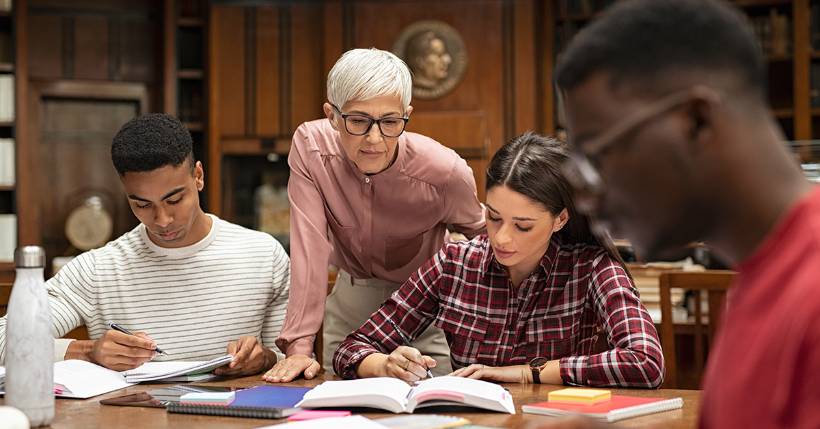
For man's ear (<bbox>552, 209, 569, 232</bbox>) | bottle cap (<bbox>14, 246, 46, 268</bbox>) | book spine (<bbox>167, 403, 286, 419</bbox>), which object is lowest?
book spine (<bbox>167, 403, 286, 419</bbox>)

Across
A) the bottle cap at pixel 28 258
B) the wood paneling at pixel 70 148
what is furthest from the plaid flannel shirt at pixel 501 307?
the wood paneling at pixel 70 148

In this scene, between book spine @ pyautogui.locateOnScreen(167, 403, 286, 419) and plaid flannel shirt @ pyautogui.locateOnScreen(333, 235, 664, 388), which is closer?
book spine @ pyautogui.locateOnScreen(167, 403, 286, 419)

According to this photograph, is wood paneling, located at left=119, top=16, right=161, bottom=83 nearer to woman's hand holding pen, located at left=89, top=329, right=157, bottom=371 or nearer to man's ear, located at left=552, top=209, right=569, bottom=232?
woman's hand holding pen, located at left=89, top=329, right=157, bottom=371

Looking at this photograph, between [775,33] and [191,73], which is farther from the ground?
[775,33]

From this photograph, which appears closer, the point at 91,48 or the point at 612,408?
the point at 612,408

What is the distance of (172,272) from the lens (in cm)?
247

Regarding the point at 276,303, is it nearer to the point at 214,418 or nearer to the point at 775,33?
the point at 214,418

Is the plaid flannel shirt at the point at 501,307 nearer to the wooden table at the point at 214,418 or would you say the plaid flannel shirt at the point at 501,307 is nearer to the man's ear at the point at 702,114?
the wooden table at the point at 214,418

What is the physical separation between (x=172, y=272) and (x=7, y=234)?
14.6 feet

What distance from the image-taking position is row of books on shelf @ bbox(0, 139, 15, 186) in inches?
251

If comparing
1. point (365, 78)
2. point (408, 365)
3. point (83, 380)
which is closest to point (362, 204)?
point (365, 78)

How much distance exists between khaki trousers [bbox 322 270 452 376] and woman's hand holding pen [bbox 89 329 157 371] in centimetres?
63

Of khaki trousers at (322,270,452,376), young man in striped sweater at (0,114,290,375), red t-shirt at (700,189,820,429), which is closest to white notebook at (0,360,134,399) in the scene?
young man in striped sweater at (0,114,290,375)

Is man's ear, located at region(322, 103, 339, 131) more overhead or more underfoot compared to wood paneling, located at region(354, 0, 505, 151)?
more underfoot
